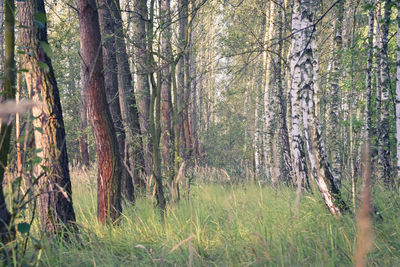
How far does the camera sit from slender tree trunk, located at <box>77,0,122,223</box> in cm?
461

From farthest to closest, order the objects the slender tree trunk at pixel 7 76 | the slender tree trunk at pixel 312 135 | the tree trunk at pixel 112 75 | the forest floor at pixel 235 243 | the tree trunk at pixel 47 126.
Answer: the tree trunk at pixel 112 75, the slender tree trunk at pixel 312 135, the tree trunk at pixel 47 126, the forest floor at pixel 235 243, the slender tree trunk at pixel 7 76

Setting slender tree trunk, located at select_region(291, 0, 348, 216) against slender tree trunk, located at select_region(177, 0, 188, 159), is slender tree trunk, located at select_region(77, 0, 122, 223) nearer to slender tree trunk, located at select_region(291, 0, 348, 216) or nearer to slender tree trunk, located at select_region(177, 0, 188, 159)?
slender tree trunk, located at select_region(177, 0, 188, 159)

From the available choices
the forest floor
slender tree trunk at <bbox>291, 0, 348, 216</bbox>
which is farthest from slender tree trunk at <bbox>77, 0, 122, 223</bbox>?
slender tree trunk at <bbox>291, 0, 348, 216</bbox>

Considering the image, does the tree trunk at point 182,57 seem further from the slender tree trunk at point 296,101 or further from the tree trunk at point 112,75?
the slender tree trunk at point 296,101

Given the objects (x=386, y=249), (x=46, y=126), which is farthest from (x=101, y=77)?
(x=386, y=249)

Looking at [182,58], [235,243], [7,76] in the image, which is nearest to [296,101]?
[235,243]

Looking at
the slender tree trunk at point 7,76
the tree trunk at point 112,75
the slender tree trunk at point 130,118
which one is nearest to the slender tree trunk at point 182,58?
the slender tree trunk at point 130,118

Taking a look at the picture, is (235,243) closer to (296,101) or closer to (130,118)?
(296,101)

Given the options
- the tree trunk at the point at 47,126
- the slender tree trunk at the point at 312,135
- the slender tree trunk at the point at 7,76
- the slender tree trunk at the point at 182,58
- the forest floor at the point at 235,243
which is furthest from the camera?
the slender tree trunk at the point at 182,58

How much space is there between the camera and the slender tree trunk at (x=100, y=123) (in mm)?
4605

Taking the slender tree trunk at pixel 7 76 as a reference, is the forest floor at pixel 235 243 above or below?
below

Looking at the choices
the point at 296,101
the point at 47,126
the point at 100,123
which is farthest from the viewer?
the point at 296,101

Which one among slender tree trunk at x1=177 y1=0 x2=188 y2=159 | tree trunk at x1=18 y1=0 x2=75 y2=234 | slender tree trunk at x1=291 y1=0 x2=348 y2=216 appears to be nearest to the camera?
tree trunk at x1=18 y1=0 x2=75 y2=234

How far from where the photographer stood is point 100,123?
4633 mm
